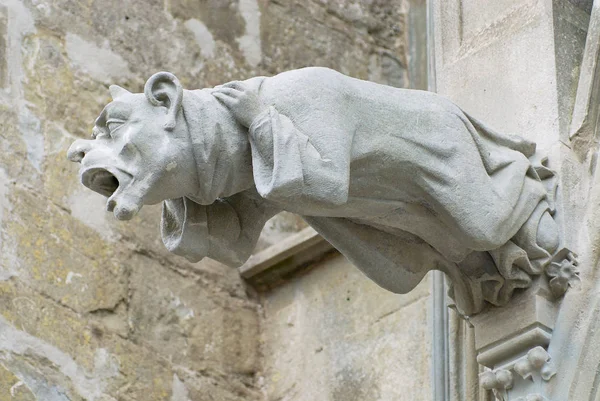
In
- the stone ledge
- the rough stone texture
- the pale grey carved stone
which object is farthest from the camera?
the stone ledge

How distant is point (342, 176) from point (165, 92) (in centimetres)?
30

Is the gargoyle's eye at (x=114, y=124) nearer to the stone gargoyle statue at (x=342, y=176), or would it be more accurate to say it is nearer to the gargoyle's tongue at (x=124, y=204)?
the stone gargoyle statue at (x=342, y=176)

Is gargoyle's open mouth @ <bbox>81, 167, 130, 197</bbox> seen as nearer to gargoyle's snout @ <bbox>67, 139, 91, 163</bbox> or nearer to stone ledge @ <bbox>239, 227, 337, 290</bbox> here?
gargoyle's snout @ <bbox>67, 139, 91, 163</bbox>

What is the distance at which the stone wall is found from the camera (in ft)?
13.5

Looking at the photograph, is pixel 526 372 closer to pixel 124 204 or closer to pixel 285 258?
pixel 124 204

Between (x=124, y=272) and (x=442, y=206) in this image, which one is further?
(x=124, y=272)

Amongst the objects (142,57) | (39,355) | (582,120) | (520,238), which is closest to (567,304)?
(520,238)

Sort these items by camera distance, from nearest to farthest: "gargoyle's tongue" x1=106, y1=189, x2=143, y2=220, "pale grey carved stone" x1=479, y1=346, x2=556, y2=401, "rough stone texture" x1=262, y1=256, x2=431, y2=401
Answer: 1. "gargoyle's tongue" x1=106, y1=189, x2=143, y2=220
2. "pale grey carved stone" x1=479, y1=346, x2=556, y2=401
3. "rough stone texture" x1=262, y1=256, x2=431, y2=401

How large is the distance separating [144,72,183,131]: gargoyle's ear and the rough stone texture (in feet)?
5.28

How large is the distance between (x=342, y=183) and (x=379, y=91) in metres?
0.24

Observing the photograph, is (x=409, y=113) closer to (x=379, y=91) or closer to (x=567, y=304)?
(x=379, y=91)

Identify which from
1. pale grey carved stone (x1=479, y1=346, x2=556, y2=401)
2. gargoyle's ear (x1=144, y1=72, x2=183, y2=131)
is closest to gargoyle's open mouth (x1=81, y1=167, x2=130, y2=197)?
gargoyle's ear (x1=144, y1=72, x2=183, y2=131)

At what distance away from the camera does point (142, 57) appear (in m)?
4.73

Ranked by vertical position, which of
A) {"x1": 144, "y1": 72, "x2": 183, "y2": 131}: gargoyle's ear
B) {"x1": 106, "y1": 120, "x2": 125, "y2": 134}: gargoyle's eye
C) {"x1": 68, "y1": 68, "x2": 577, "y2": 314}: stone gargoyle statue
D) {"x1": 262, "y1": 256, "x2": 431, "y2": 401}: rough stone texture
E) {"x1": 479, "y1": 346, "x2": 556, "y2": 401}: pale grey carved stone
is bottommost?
{"x1": 262, "y1": 256, "x2": 431, "y2": 401}: rough stone texture
